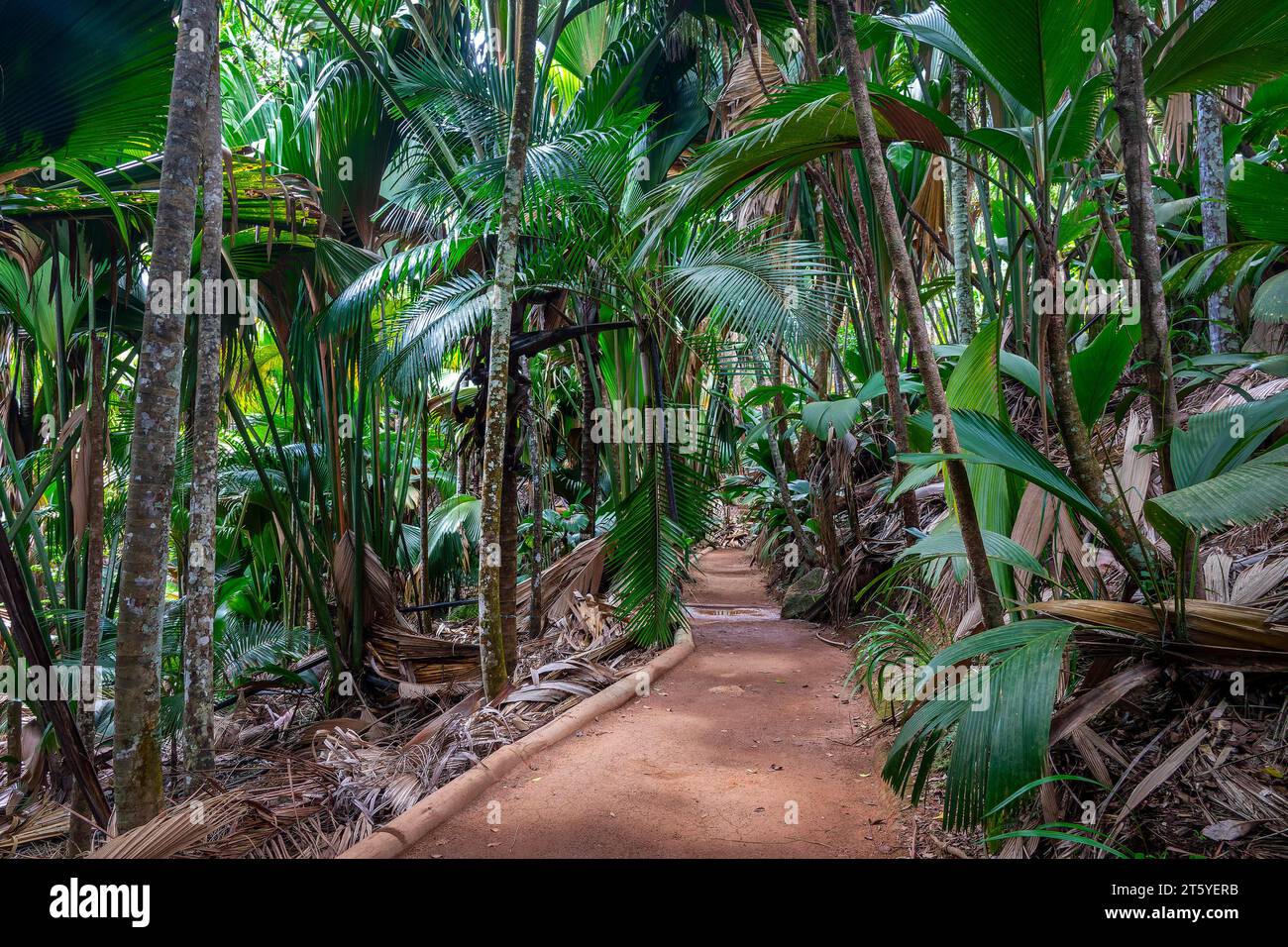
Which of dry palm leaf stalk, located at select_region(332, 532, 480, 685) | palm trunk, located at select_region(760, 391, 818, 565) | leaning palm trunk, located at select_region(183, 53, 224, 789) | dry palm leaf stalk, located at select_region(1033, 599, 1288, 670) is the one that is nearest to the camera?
dry palm leaf stalk, located at select_region(1033, 599, 1288, 670)

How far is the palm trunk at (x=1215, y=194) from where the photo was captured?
3.66m

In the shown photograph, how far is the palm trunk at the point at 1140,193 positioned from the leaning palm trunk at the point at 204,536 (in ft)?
10.4

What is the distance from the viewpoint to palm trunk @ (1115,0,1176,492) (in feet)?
7.26

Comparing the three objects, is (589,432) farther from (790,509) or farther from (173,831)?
(173,831)

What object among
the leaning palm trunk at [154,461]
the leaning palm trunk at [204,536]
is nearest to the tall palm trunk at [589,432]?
the leaning palm trunk at [204,536]

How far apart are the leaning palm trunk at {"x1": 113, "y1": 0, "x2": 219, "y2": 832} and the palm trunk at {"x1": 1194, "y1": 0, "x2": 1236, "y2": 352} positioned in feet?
14.1

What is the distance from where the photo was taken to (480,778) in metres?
2.90

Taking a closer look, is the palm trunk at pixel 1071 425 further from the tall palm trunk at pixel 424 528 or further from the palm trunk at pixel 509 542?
the tall palm trunk at pixel 424 528

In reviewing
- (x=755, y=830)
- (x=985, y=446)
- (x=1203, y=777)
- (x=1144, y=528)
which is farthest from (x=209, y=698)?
(x=1144, y=528)

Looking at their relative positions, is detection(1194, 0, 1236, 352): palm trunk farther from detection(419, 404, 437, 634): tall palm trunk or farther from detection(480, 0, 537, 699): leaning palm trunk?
detection(419, 404, 437, 634): tall palm trunk

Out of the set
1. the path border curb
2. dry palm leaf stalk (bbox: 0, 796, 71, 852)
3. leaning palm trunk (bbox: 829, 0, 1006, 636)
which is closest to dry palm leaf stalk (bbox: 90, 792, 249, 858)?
the path border curb

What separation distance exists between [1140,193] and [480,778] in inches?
117

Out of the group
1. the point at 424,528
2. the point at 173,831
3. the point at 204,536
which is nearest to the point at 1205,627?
the point at 173,831
